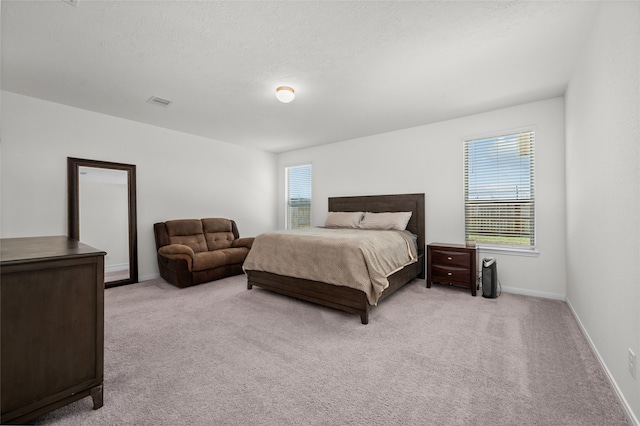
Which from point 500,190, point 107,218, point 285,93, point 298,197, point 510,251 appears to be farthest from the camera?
point 298,197

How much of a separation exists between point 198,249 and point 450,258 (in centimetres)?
405

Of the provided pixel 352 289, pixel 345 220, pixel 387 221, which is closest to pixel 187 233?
pixel 345 220

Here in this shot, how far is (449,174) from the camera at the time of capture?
4.18 metres

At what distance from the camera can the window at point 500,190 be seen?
11.8ft

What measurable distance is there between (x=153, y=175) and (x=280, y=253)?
281 centimetres

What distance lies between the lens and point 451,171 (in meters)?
4.16

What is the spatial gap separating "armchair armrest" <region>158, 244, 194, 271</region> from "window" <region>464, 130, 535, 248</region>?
4.18m

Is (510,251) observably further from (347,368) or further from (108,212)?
(108,212)

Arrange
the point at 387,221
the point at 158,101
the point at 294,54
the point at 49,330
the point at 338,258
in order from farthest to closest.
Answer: the point at 387,221
the point at 158,101
the point at 338,258
the point at 294,54
the point at 49,330

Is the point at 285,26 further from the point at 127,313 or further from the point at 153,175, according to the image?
the point at 153,175

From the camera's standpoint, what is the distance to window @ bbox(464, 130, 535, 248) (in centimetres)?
361

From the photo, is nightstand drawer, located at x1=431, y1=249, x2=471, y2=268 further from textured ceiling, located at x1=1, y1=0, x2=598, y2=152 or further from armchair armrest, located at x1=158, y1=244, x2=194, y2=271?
armchair armrest, located at x1=158, y1=244, x2=194, y2=271

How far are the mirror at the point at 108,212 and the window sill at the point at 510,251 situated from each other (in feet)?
17.5

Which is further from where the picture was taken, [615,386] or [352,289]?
[352,289]
